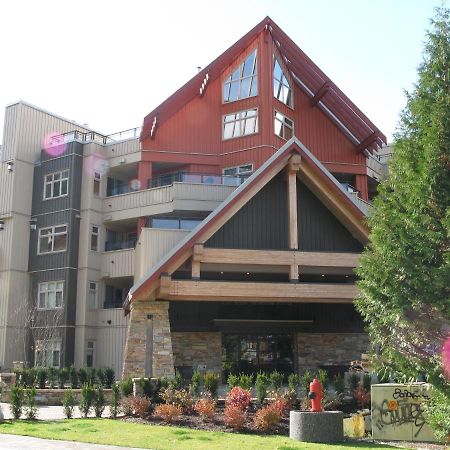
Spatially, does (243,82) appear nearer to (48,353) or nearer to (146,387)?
(48,353)

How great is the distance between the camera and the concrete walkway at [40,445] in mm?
12141

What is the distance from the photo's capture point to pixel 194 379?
1822cm

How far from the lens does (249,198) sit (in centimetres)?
2317

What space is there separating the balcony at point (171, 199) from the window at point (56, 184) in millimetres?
2973

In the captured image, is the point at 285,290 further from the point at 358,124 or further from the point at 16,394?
the point at 358,124

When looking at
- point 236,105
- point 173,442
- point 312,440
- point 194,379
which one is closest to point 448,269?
point 312,440

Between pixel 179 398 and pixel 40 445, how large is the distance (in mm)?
5011

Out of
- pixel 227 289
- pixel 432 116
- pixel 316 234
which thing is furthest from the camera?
pixel 316 234

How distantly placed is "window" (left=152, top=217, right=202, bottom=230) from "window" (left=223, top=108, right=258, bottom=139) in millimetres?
Result: 7084

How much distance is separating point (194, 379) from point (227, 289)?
4.41 metres

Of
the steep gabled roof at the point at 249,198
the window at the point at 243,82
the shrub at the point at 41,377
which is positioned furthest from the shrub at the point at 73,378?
the window at the point at 243,82

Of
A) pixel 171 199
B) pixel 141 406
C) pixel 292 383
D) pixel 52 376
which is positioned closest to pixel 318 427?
pixel 292 383

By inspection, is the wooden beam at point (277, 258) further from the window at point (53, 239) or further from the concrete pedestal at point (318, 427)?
the window at point (53, 239)

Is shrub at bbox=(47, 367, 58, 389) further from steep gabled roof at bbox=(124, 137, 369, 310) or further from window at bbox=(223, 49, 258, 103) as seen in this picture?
window at bbox=(223, 49, 258, 103)
